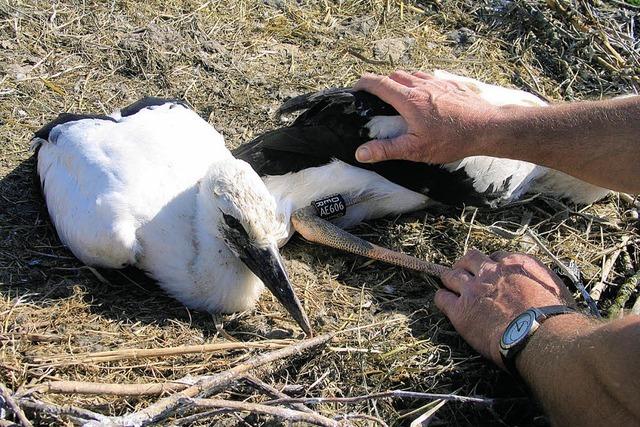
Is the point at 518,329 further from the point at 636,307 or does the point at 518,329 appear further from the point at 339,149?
the point at 339,149

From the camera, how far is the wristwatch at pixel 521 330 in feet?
10.4

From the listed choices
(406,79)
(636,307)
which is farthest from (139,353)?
(636,307)

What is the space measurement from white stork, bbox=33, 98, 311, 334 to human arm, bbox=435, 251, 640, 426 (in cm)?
80

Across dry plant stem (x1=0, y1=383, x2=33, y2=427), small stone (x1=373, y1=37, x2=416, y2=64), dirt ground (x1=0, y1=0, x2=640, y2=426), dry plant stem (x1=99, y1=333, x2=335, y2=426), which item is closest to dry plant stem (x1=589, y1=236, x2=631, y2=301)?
dirt ground (x1=0, y1=0, x2=640, y2=426)

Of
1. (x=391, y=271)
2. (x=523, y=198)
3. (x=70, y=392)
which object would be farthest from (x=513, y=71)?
(x=70, y=392)

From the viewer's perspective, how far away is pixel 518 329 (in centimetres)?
322

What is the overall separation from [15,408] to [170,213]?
1.33 metres

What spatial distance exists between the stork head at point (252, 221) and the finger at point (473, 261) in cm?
88

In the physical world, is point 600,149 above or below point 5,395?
above

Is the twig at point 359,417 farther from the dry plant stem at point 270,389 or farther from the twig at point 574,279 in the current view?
the twig at point 574,279

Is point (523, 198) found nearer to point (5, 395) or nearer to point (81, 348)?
point (81, 348)

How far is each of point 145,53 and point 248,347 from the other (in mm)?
2530

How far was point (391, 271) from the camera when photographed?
414 cm

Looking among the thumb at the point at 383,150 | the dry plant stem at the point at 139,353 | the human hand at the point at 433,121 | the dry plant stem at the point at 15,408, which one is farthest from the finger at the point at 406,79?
the dry plant stem at the point at 15,408
